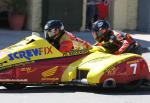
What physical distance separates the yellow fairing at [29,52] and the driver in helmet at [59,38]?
0.23 metres

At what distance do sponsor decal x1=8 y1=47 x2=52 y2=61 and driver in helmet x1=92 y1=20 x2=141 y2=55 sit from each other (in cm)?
125

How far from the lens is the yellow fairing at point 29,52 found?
435 inches

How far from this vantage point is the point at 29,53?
11.2m

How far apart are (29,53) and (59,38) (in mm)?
786

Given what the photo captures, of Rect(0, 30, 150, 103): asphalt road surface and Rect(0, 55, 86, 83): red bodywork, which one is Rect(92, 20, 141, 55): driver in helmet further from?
Rect(0, 55, 86, 83): red bodywork

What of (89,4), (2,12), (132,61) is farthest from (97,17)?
(132,61)

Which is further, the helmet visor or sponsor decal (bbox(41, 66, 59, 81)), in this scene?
the helmet visor

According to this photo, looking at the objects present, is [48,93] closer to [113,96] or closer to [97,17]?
[113,96]

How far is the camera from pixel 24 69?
11078 mm

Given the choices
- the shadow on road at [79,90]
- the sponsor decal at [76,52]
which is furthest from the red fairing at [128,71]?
the sponsor decal at [76,52]

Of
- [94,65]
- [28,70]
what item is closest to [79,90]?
[94,65]

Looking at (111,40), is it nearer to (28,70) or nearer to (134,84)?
(134,84)

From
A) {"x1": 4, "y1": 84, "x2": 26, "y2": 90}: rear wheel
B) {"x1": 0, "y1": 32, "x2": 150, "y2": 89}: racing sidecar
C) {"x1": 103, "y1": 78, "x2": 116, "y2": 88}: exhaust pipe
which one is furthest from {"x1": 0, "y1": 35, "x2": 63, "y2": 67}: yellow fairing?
{"x1": 103, "y1": 78, "x2": 116, "y2": 88}: exhaust pipe

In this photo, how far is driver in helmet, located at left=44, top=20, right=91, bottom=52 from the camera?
1166 cm
